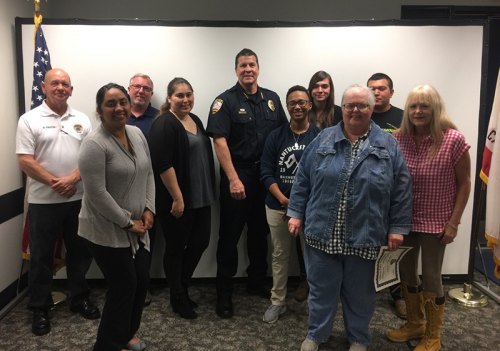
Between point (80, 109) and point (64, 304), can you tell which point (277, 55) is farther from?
point (64, 304)

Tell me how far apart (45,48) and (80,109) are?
1.61ft

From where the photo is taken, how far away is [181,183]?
254 centimetres

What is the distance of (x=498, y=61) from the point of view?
414cm

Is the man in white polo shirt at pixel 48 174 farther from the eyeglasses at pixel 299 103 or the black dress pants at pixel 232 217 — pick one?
the eyeglasses at pixel 299 103

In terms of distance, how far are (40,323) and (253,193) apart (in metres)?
1.62

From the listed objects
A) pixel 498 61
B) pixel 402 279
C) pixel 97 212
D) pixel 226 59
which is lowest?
pixel 402 279

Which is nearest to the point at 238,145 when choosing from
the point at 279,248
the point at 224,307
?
the point at 279,248

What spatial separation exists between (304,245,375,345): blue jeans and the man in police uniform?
0.70m

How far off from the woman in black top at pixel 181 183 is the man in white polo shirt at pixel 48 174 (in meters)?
0.59

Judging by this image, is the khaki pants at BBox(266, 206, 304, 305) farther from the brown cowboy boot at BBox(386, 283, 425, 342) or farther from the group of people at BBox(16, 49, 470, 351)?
the brown cowboy boot at BBox(386, 283, 425, 342)

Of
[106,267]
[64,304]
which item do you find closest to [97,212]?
[106,267]

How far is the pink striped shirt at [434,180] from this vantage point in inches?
81.5

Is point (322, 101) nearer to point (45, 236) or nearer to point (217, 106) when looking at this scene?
point (217, 106)

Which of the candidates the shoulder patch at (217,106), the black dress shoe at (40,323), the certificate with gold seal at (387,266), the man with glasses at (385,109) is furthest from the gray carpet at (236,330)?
the shoulder patch at (217,106)
